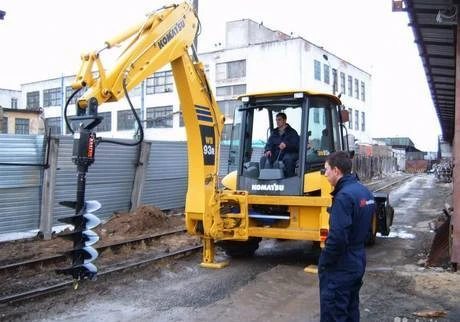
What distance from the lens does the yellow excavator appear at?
7.91 metres

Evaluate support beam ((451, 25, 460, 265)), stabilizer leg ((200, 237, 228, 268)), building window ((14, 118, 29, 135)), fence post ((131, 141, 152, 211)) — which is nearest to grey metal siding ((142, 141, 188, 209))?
fence post ((131, 141, 152, 211))

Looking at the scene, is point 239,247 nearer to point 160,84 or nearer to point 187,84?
point 187,84

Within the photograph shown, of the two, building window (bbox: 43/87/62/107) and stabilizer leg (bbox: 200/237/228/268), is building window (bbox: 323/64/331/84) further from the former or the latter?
stabilizer leg (bbox: 200/237/228/268)

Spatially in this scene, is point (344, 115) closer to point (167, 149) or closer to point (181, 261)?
point (181, 261)

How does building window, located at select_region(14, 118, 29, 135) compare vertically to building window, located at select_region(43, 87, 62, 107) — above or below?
below

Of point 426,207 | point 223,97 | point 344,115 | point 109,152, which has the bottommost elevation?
point 426,207

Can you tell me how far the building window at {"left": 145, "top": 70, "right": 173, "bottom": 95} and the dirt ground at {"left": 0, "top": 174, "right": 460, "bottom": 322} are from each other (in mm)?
49728

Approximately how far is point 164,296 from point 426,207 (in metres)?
15.6

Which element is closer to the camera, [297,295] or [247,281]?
[297,295]

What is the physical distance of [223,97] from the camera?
54906mm

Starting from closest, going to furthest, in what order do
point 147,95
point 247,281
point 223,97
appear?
point 247,281 < point 223,97 < point 147,95

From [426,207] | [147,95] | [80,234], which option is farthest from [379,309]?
[147,95]

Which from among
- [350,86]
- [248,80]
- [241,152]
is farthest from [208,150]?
[350,86]

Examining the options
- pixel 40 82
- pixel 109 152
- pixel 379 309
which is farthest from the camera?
pixel 40 82
